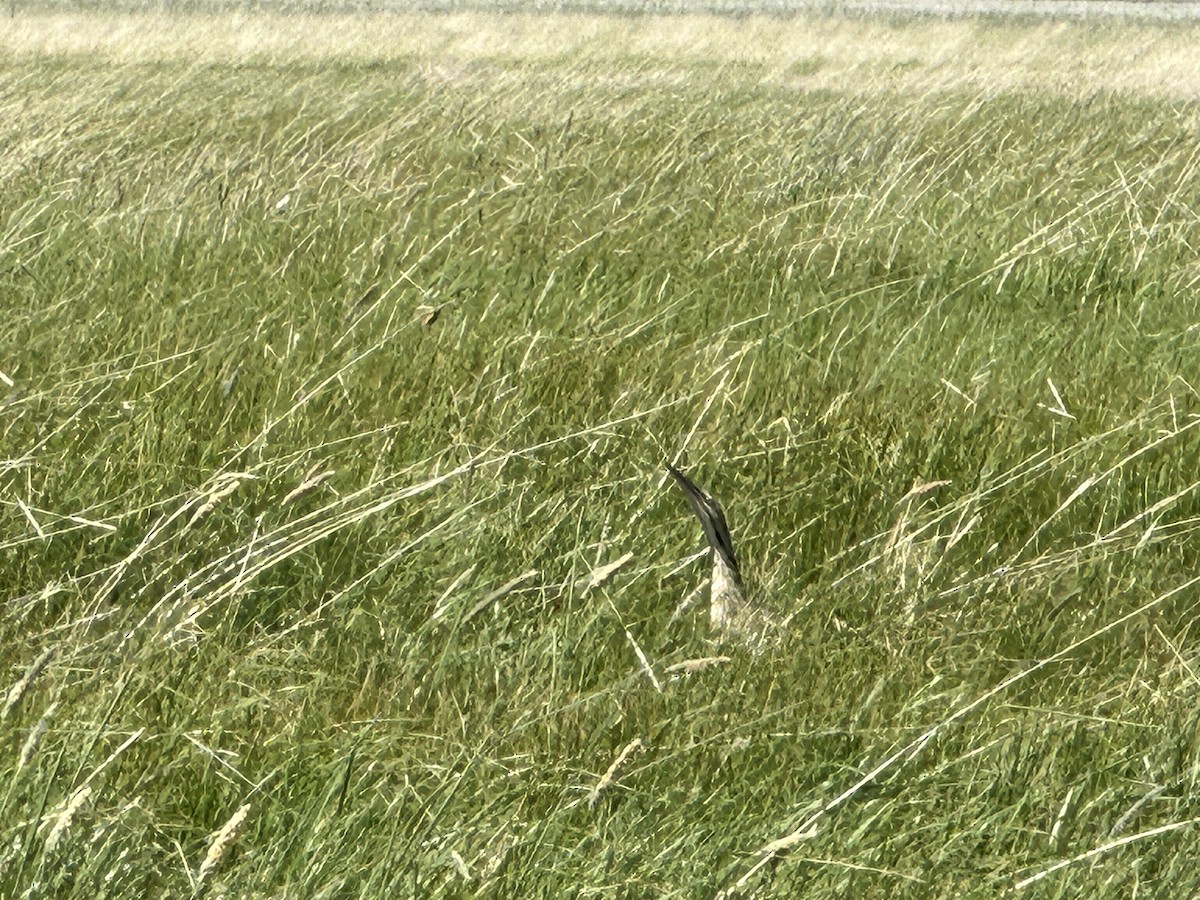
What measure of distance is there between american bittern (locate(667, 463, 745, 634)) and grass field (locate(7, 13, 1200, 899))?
38mm

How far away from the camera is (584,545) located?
2.12m

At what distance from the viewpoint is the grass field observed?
1.55 metres

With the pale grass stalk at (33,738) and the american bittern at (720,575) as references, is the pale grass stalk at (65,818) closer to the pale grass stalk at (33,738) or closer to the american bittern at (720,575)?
the pale grass stalk at (33,738)

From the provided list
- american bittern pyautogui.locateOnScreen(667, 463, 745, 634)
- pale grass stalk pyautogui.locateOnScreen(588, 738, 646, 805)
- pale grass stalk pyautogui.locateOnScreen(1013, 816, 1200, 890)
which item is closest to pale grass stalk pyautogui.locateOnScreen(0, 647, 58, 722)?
pale grass stalk pyautogui.locateOnScreen(588, 738, 646, 805)

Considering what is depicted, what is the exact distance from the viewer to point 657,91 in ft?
30.0

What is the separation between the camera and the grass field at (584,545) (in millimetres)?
1551

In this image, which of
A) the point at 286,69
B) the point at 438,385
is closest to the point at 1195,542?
the point at 438,385

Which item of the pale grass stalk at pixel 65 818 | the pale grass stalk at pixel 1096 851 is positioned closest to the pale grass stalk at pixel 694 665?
the pale grass stalk at pixel 1096 851

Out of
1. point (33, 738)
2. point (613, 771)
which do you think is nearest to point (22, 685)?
point (33, 738)

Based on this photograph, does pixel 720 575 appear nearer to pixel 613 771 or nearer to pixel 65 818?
pixel 613 771

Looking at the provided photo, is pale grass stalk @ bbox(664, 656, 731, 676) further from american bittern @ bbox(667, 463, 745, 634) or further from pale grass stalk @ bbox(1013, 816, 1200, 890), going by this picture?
pale grass stalk @ bbox(1013, 816, 1200, 890)

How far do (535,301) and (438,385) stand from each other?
0.67 metres

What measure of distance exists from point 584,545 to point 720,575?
8.6 inches

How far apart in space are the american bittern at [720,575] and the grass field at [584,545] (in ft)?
Answer: 0.12
